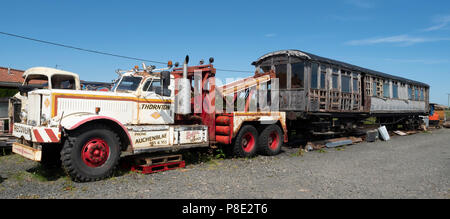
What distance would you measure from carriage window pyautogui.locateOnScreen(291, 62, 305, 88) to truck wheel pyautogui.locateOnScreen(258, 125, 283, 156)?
259 centimetres

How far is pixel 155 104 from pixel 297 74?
257 inches

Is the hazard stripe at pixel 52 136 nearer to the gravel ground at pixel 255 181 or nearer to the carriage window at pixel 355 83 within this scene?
the gravel ground at pixel 255 181

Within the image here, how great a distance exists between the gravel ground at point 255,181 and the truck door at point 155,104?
1288mm

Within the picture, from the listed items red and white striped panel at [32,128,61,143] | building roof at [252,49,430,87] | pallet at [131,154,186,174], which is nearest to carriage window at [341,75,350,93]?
building roof at [252,49,430,87]

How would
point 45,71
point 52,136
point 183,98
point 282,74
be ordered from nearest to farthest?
point 52,136 → point 45,71 → point 183,98 → point 282,74

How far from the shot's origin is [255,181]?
631 cm

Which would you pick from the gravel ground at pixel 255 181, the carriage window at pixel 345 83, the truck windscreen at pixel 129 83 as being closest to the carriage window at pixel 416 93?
the carriage window at pixel 345 83

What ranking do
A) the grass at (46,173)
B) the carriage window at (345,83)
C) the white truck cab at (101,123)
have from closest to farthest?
the white truck cab at (101,123), the grass at (46,173), the carriage window at (345,83)

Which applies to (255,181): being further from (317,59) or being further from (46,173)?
(317,59)

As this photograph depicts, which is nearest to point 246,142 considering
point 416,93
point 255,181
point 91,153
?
point 255,181

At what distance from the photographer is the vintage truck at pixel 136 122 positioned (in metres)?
5.83

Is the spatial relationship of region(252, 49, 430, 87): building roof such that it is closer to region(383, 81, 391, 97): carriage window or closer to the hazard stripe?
region(383, 81, 391, 97): carriage window

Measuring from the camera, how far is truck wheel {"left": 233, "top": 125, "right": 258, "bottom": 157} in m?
8.80

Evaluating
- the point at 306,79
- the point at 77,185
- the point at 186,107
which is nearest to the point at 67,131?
the point at 77,185
